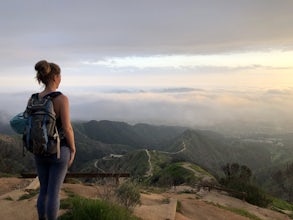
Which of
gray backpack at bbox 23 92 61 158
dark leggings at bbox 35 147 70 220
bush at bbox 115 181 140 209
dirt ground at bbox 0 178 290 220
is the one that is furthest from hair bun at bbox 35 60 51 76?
bush at bbox 115 181 140 209

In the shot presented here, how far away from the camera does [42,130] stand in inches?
219

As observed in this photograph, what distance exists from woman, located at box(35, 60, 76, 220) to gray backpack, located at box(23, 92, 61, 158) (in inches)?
4.5

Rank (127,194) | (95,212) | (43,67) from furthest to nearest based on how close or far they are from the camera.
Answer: (127,194), (95,212), (43,67)

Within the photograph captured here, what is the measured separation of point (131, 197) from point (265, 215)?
13260mm

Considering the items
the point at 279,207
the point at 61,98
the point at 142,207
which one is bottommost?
the point at 279,207

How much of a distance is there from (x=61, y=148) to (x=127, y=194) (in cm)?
353

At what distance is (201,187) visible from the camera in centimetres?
2705

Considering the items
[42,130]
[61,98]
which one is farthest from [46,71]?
[42,130]

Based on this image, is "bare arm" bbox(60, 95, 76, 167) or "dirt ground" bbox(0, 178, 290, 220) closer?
"bare arm" bbox(60, 95, 76, 167)

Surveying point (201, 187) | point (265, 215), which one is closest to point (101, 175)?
point (265, 215)

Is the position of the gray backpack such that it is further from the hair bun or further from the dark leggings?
the hair bun

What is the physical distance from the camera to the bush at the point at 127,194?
28.9 feet

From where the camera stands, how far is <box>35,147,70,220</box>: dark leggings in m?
5.76

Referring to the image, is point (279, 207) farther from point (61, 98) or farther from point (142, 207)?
point (61, 98)
